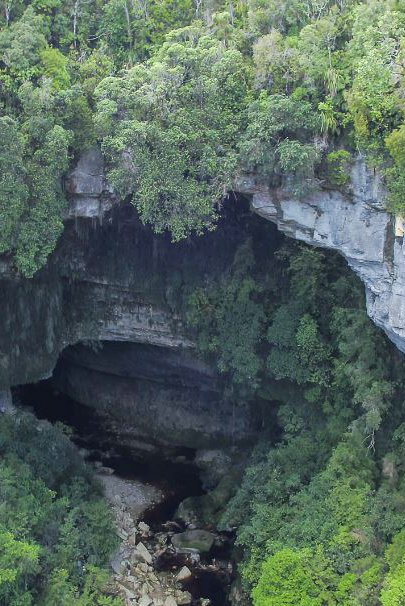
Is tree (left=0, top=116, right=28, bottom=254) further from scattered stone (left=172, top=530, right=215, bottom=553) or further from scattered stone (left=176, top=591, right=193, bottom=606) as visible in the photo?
scattered stone (left=176, top=591, right=193, bottom=606)

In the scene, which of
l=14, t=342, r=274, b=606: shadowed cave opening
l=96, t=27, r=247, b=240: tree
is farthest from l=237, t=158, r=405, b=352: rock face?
l=14, t=342, r=274, b=606: shadowed cave opening

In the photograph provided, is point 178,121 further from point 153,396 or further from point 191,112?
point 153,396

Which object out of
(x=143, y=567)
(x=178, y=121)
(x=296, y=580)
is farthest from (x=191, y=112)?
(x=143, y=567)

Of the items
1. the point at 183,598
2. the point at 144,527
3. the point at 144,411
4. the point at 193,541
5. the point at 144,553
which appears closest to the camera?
the point at 183,598

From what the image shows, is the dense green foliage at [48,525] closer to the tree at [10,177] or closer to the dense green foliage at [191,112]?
the dense green foliage at [191,112]

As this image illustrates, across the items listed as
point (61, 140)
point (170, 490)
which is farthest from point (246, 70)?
point (170, 490)

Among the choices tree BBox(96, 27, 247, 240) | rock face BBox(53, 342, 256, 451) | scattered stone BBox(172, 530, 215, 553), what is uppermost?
tree BBox(96, 27, 247, 240)
